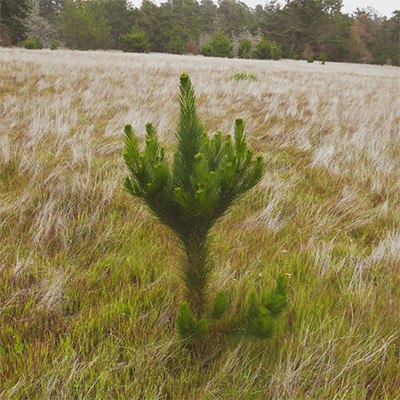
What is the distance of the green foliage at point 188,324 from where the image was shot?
910 mm

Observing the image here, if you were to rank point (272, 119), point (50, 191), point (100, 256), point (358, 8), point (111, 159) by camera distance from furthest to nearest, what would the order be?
point (358, 8)
point (272, 119)
point (111, 159)
point (50, 191)
point (100, 256)

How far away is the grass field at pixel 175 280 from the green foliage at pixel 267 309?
0.17 meters

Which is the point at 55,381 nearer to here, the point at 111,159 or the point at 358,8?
the point at 111,159

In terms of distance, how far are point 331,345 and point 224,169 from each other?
2.69ft

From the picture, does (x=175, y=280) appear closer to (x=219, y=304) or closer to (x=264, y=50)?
(x=219, y=304)

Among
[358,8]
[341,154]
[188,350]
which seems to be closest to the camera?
[188,350]

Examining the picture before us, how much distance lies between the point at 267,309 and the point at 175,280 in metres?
0.63

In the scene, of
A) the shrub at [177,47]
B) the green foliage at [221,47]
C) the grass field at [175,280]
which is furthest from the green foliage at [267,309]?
the shrub at [177,47]

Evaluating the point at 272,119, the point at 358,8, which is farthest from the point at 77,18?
the point at 358,8

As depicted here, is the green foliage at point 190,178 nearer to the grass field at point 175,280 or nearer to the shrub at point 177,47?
the grass field at point 175,280

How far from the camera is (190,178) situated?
2.83ft

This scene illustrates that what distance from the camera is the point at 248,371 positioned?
3.30 feet

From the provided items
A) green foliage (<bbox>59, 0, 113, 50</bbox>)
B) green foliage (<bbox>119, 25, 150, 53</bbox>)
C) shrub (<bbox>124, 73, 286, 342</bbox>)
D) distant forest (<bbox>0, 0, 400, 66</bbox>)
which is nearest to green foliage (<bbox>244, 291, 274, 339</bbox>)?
shrub (<bbox>124, 73, 286, 342</bbox>)

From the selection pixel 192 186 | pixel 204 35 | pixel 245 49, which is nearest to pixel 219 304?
pixel 192 186
